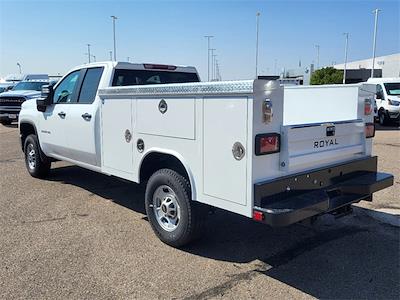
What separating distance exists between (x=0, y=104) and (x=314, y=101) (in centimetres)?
1760

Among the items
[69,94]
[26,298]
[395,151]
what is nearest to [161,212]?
[26,298]

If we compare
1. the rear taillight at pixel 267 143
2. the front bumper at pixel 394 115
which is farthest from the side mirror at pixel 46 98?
the front bumper at pixel 394 115

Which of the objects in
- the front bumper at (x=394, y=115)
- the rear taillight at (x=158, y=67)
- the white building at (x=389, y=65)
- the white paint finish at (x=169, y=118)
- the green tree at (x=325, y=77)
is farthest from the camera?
the white building at (x=389, y=65)

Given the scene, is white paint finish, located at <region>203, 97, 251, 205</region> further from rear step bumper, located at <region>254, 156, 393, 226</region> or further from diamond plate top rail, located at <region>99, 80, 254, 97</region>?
rear step bumper, located at <region>254, 156, 393, 226</region>

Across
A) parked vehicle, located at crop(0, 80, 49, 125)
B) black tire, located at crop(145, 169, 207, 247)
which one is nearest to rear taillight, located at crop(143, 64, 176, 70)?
black tire, located at crop(145, 169, 207, 247)

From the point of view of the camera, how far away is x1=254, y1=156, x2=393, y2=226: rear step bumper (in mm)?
3597

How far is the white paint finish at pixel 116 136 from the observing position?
16.9ft

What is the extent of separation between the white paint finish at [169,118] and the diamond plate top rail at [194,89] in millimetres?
76

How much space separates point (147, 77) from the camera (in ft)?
20.6

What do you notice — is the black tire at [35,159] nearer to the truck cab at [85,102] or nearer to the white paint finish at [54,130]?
the white paint finish at [54,130]

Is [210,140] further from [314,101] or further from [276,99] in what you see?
[314,101]

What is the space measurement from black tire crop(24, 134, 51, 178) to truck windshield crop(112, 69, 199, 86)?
8.70ft

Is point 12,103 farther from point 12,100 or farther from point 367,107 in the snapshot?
point 367,107

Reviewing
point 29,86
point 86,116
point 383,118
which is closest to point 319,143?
point 86,116
